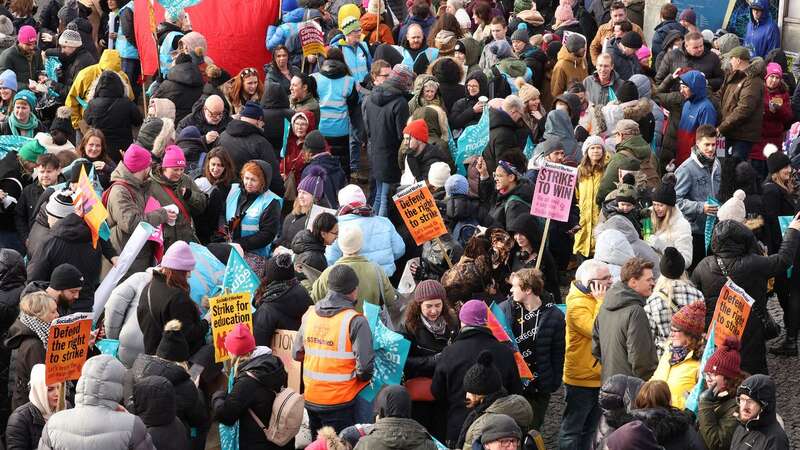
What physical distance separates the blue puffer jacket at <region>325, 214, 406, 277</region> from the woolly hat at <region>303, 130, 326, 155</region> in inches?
75.2

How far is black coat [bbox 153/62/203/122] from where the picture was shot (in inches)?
593

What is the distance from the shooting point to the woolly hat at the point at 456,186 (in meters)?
11.9

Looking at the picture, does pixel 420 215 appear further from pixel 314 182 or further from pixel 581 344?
pixel 581 344

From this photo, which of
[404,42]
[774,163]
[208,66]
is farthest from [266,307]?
[404,42]

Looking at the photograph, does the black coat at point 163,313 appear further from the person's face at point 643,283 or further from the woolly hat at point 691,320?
the woolly hat at point 691,320

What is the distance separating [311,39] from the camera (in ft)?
54.1

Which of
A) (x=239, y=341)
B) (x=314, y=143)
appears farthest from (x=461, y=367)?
(x=314, y=143)

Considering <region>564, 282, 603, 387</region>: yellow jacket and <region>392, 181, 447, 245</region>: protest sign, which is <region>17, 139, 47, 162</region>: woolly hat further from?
<region>564, 282, 603, 387</region>: yellow jacket

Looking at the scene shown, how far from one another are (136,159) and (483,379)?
13.6 feet

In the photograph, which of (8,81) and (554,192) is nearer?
(554,192)

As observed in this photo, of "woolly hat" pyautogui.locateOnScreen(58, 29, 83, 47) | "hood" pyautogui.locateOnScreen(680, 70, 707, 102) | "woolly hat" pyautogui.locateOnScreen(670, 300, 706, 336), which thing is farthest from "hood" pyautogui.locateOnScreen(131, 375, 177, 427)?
"woolly hat" pyautogui.locateOnScreen(58, 29, 83, 47)

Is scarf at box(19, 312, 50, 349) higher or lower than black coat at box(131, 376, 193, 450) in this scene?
higher

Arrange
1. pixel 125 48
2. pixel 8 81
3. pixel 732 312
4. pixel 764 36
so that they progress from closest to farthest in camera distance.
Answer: pixel 732 312
pixel 8 81
pixel 125 48
pixel 764 36

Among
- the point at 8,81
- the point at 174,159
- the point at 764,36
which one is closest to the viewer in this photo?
the point at 174,159
